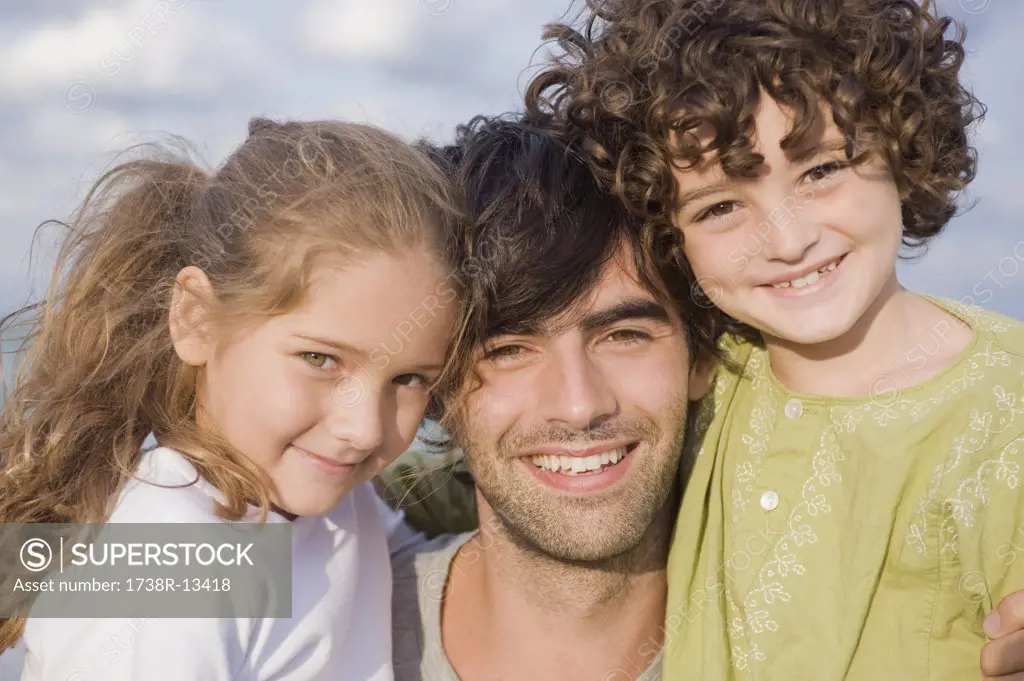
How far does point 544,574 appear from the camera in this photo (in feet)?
9.15

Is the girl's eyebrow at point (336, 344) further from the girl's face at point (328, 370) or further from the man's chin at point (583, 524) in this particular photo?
the man's chin at point (583, 524)

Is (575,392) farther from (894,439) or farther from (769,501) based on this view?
(894,439)

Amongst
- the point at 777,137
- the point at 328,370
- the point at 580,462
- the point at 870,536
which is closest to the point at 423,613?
the point at 580,462

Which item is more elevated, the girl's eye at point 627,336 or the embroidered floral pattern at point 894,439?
the girl's eye at point 627,336

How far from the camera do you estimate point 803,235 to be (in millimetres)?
2348

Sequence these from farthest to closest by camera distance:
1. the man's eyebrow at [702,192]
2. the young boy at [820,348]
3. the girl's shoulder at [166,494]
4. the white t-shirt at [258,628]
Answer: the man's eyebrow at [702,192], the young boy at [820,348], the girl's shoulder at [166,494], the white t-shirt at [258,628]

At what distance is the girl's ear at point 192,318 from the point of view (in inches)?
91.6

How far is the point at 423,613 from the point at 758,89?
1.77m

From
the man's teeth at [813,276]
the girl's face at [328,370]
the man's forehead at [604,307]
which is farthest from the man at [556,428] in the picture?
the man's teeth at [813,276]

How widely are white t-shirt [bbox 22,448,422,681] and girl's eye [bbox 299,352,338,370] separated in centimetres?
37

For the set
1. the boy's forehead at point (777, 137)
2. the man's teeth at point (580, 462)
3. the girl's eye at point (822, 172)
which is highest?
the boy's forehead at point (777, 137)

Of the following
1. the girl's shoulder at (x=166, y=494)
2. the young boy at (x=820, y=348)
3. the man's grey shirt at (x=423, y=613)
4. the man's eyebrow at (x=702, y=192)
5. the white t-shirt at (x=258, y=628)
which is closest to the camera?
the white t-shirt at (x=258, y=628)

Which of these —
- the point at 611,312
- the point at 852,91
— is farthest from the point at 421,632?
the point at 852,91

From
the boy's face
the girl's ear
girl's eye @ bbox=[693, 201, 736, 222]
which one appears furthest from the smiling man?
the girl's ear
